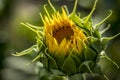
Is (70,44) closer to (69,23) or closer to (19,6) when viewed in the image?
(69,23)

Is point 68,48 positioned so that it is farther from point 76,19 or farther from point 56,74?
point 76,19

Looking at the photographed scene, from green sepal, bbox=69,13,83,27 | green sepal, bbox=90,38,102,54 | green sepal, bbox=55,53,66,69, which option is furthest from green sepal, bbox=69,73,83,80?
green sepal, bbox=69,13,83,27

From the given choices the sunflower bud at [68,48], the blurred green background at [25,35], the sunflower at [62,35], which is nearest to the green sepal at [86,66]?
the sunflower bud at [68,48]

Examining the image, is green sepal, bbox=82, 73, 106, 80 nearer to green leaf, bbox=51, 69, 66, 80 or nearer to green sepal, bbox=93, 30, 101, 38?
green leaf, bbox=51, 69, 66, 80

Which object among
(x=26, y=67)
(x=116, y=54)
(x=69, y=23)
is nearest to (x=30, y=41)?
(x=26, y=67)

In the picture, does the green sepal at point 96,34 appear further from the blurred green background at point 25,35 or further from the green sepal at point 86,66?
the blurred green background at point 25,35
